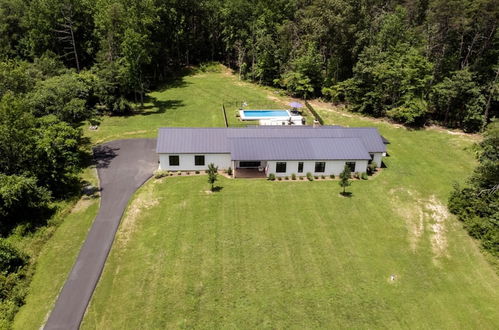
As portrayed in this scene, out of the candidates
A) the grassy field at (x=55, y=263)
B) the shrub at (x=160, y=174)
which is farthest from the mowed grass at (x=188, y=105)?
the grassy field at (x=55, y=263)

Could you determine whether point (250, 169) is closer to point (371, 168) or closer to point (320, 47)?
point (371, 168)

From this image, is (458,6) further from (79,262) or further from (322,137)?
(79,262)

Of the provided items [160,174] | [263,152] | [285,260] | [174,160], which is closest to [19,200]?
[160,174]

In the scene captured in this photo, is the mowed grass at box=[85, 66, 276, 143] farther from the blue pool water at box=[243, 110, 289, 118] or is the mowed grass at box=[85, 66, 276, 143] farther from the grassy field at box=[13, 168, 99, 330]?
the grassy field at box=[13, 168, 99, 330]

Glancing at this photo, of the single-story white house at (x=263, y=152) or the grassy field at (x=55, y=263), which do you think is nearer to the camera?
the grassy field at (x=55, y=263)

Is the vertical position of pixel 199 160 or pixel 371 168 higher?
pixel 199 160

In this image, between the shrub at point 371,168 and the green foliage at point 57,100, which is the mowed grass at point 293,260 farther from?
the green foliage at point 57,100
